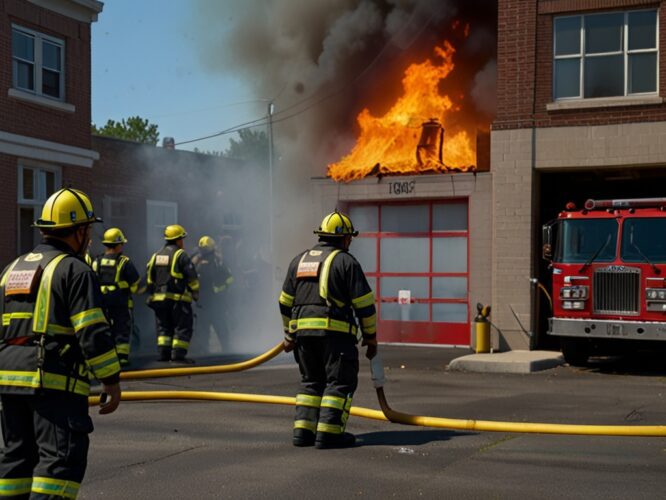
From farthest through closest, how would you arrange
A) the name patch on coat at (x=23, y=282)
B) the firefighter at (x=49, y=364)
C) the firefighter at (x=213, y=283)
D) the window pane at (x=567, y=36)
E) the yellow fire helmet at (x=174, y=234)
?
the firefighter at (x=213, y=283) < the window pane at (x=567, y=36) < the yellow fire helmet at (x=174, y=234) < the name patch on coat at (x=23, y=282) < the firefighter at (x=49, y=364)

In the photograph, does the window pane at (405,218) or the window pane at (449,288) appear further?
the window pane at (405,218)

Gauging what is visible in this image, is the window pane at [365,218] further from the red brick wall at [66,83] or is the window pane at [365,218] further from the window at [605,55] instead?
the red brick wall at [66,83]

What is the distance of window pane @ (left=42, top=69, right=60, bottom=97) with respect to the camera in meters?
18.7

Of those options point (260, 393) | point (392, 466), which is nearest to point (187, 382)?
point (260, 393)

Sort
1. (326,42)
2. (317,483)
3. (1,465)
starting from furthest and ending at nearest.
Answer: (326,42) → (317,483) → (1,465)

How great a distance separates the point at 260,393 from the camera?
1077 cm

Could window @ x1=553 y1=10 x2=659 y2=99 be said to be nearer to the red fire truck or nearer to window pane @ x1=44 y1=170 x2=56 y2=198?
the red fire truck

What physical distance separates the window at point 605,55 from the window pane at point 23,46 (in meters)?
9.48

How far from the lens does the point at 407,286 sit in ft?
57.0

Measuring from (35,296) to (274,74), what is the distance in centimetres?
1926

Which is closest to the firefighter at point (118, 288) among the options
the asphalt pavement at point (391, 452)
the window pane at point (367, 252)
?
the asphalt pavement at point (391, 452)

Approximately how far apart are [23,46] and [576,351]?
445 inches

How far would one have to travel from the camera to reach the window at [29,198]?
58.6ft

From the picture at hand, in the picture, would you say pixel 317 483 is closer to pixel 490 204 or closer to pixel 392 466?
pixel 392 466
